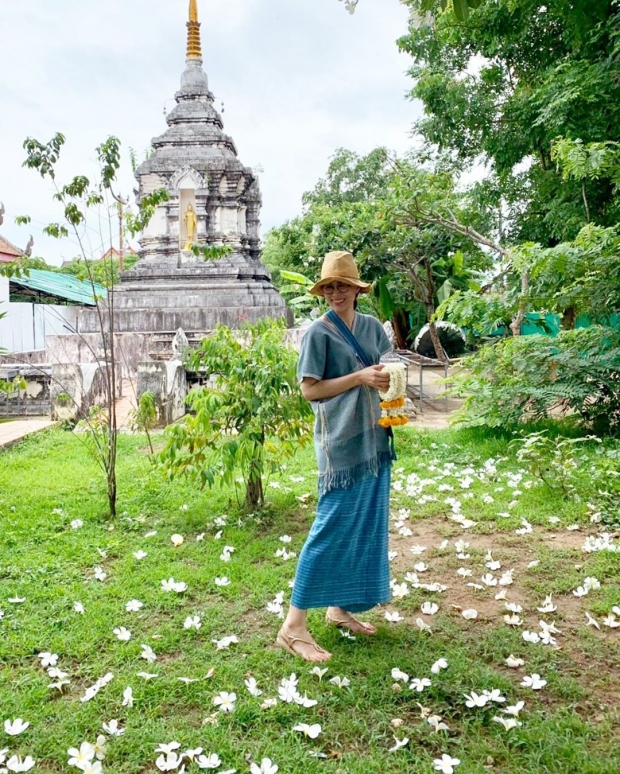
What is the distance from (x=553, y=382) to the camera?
684cm

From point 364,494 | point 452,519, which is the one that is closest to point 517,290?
point 452,519

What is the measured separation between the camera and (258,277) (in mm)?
18953

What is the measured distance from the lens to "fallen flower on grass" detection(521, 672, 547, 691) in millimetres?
2604

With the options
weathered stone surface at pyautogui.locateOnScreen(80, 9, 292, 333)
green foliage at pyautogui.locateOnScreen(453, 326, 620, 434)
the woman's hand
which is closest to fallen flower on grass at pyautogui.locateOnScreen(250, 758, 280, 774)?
the woman's hand

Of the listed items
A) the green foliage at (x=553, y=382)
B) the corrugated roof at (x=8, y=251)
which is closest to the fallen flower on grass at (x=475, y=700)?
the green foliage at (x=553, y=382)

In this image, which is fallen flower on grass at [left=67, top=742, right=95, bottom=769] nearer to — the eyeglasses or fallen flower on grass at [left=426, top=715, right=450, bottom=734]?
fallen flower on grass at [left=426, top=715, right=450, bottom=734]

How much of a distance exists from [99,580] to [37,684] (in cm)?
108

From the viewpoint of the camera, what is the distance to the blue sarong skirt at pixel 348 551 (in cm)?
292

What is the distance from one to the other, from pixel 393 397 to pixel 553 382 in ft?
15.3

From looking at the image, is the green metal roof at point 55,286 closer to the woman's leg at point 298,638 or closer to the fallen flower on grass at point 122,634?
the fallen flower on grass at point 122,634

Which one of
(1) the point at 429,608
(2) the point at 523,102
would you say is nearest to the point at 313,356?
(1) the point at 429,608

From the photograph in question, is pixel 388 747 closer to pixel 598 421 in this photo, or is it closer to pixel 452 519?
pixel 452 519

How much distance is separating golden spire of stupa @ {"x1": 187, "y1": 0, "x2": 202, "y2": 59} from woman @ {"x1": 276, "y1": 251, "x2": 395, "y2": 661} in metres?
21.0

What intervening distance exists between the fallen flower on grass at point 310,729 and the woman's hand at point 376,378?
1349 millimetres
